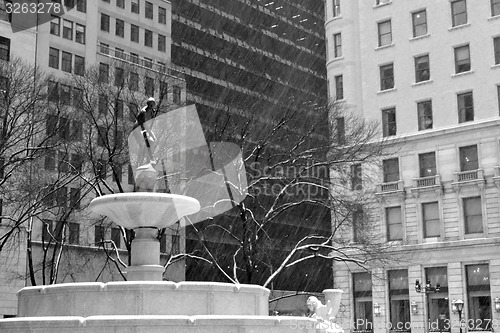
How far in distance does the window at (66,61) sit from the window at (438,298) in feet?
101

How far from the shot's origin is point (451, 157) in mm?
53625

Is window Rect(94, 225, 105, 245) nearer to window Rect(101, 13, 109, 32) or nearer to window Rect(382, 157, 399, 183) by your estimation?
window Rect(382, 157, 399, 183)

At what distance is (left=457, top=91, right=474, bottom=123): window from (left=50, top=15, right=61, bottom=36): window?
3042cm

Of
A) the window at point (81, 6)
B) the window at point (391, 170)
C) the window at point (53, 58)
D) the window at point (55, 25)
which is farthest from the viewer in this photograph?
the window at point (81, 6)

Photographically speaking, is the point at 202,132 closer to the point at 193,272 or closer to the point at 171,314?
the point at 171,314

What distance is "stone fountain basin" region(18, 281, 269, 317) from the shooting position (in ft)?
56.8

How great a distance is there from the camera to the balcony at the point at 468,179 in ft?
170

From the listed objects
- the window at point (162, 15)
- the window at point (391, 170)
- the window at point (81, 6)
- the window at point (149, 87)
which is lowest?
the window at point (391, 170)

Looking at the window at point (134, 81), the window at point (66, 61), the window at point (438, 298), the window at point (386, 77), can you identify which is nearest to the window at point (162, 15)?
the window at point (66, 61)

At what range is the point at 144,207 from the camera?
19422 millimetres

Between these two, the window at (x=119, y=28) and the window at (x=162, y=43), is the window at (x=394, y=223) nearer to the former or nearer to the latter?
the window at (x=162, y=43)

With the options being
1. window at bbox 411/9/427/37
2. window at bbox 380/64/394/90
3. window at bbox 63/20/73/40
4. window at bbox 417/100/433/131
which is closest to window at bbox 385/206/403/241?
window at bbox 417/100/433/131

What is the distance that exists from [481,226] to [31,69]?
31.0 meters

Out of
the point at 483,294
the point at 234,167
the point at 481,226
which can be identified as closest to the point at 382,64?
the point at 481,226
